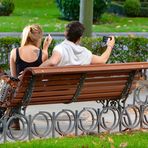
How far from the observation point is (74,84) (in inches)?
326

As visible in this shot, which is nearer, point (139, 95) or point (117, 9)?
point (139, 95)

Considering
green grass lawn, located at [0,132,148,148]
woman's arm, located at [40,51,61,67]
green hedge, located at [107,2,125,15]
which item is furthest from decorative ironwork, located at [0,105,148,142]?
green hedge, located at [107,2,125,15]

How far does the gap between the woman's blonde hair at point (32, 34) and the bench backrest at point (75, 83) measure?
2.12ft

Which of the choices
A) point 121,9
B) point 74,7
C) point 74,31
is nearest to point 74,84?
point 74,31

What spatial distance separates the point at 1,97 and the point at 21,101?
0.88 ft

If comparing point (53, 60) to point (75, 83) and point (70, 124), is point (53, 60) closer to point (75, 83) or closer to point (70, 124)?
point (75, 83)

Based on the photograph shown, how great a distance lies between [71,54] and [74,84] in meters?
0.39

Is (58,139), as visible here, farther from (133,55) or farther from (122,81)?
(133,55)

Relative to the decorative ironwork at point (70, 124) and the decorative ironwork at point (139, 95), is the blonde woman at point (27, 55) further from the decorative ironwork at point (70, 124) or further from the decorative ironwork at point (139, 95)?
the decorative ironwork at point (139, 95)

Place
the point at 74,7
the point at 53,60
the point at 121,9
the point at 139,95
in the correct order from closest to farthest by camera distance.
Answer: the point at 53,60
the point at 139,95
the point at 74,7
the point at 121,9

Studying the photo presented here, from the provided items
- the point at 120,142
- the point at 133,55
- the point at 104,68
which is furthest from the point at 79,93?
the point at 133,55

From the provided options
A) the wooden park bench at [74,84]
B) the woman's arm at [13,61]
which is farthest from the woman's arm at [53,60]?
the woman's arm at [13,61]

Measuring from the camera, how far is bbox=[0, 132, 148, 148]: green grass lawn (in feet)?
24.0

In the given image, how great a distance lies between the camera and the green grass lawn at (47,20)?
24312 millimetres
